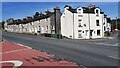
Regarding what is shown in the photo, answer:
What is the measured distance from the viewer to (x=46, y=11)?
8256cm

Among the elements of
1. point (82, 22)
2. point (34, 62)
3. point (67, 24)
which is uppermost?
point (82, 22)

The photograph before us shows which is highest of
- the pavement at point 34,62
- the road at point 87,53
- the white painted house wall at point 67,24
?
the white painted house wall at point 67,24

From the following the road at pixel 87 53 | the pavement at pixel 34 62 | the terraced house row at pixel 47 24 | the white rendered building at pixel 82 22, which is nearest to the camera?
the pavement at pixel 34 62

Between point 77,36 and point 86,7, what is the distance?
11.6 m

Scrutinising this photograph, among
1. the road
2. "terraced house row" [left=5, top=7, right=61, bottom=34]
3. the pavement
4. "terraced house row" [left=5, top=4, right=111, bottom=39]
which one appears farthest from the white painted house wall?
the pavement

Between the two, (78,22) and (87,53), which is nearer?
(87,53)

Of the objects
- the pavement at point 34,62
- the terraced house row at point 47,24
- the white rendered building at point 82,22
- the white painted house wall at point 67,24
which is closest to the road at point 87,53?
the pavement at point 34,62

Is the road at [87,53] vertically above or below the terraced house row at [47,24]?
below

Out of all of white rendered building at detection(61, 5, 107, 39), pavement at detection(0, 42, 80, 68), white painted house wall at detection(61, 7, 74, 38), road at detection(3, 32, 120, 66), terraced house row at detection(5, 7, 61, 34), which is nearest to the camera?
pavement at detection(0, 42, 80, 68)

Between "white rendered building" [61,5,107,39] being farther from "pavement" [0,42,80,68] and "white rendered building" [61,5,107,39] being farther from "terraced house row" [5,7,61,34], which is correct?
"pavement" [0,42,80,68]

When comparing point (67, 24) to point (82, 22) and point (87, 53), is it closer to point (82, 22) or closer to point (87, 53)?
point (82, 22)

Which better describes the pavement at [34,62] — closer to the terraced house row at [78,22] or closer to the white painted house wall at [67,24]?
the terraced house row at [78,22]

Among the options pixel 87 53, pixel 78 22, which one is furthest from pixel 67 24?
pixel 87 53

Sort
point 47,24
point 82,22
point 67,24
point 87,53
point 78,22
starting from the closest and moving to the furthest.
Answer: point 87,53 → point 78,22 → point 82,22 → point 67,24 → point 47,24
